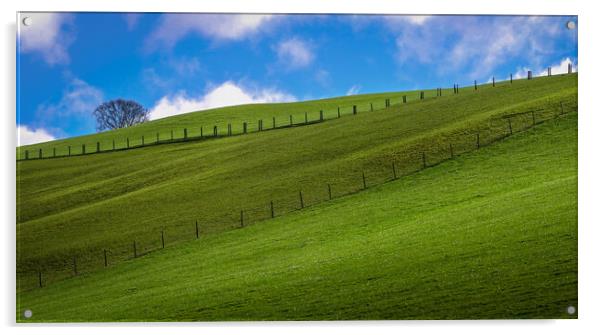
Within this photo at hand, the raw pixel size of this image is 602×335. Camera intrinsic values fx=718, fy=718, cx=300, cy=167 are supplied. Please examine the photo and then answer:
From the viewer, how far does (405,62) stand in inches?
687

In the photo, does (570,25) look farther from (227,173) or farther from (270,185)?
(227,173)

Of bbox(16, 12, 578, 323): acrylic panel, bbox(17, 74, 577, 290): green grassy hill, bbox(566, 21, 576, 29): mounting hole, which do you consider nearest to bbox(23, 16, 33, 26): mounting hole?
bbox(16, 12, 578, 323): acrylic panel

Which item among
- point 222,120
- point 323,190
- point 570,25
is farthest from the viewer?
point 323,190

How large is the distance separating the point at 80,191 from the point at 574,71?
13.2 m

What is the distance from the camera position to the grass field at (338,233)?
15062 mm

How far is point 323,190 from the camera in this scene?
Result: 21.6 metres

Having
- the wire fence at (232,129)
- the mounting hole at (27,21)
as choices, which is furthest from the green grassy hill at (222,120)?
the mounting hole at (27,21)

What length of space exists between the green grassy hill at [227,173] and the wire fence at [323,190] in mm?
33

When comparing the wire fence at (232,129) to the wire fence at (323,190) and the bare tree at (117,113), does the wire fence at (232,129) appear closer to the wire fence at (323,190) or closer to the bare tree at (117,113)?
the bare tree at (117,113)

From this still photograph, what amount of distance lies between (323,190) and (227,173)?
3.02 metres

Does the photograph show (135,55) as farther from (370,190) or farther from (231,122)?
(370,190)

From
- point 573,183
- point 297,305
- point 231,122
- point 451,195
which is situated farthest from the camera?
point 231,122

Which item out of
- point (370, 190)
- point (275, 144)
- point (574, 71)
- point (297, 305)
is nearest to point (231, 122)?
point (275, 144)

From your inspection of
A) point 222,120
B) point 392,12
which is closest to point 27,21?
point 222,120
